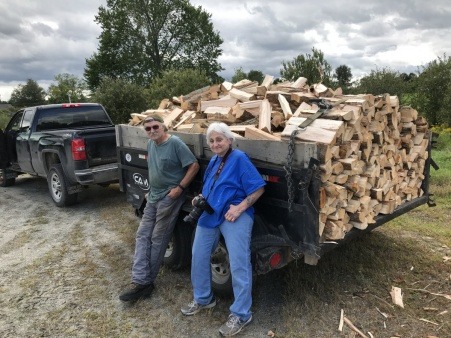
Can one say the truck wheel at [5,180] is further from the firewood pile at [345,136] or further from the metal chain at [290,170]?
the metal chain at [290,170]

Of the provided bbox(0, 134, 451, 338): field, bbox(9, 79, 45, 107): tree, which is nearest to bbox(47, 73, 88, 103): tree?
bbox(9, 79, 45, 107): tree

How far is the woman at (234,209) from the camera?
334 centimetres

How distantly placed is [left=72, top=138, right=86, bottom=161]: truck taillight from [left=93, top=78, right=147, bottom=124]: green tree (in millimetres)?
9696

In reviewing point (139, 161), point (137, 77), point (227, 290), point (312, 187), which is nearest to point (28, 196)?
point (139, 161)

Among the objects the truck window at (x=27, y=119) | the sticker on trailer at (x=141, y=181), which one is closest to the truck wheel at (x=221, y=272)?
the sticker on trailer at (x=141, y=181)

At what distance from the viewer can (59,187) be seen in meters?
7.54

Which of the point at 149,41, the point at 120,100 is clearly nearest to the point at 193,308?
the point at 120,100

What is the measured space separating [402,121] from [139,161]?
3131 mm

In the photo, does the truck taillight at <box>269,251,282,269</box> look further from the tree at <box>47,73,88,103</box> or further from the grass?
the tree at <box>47,73,88,103</box>

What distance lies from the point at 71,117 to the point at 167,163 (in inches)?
200

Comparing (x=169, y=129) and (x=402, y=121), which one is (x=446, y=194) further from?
(x=169, y=129)

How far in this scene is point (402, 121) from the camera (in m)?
4.30

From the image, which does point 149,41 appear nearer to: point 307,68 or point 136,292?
point 307,68

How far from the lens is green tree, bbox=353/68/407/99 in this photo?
20047 mm
